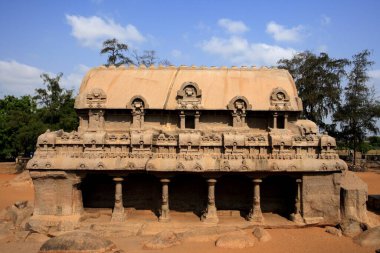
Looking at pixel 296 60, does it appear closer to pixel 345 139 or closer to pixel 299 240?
pixel 345 139

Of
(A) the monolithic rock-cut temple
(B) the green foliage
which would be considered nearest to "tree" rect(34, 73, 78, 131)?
(B) the green foliage

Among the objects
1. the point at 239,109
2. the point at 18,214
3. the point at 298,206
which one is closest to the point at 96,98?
the point at 18,214

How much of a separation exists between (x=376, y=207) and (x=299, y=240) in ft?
25.7

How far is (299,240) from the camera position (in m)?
12.2

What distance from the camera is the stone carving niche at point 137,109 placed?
15.2 m

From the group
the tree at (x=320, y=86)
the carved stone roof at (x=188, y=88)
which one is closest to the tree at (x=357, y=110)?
the tree at (x=320, y=86)

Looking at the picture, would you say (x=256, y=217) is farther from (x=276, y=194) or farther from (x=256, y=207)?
(x=276, y=194)

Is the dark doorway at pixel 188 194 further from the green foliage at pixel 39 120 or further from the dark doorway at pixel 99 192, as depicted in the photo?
the green foliage at pixel 39 120

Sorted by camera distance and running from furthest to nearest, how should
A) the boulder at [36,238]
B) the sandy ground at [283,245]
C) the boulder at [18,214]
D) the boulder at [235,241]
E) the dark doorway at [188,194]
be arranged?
the dark doorway at [188,194] → the boulder at [18,214] → the boulder at [36,238] → the boulder at [235,241] → the sandy ground at [283,245]

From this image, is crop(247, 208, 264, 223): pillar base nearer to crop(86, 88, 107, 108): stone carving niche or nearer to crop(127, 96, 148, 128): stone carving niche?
crop(127, 96, 148, 128): stone carving niche

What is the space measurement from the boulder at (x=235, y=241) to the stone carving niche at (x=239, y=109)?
528 cm

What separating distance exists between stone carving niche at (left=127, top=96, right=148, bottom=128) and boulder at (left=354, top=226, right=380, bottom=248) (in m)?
10.0

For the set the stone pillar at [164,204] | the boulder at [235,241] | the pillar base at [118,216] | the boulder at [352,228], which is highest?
the stone pillar at [164,204]

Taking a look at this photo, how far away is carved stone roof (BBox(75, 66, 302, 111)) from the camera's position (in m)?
15.2
